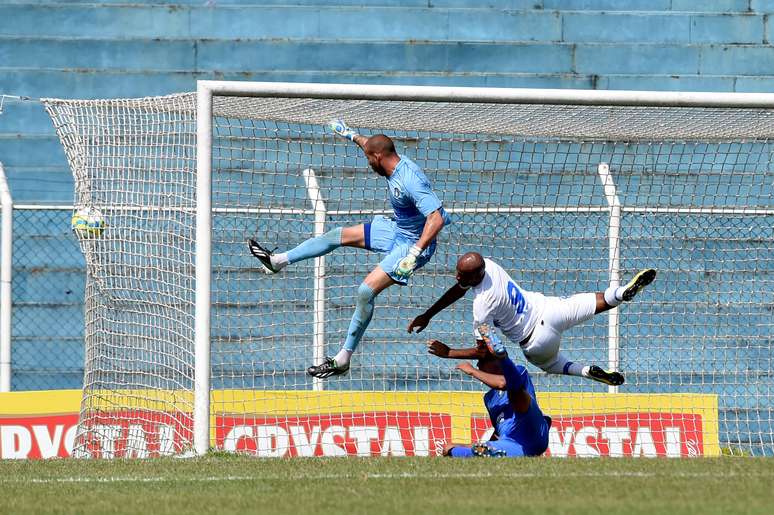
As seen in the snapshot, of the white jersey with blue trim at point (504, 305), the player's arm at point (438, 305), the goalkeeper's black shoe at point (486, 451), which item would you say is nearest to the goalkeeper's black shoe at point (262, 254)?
the player's arm at point (438, 305)

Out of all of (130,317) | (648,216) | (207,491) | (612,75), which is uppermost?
(612,75)

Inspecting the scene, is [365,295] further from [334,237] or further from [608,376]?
[608,376]

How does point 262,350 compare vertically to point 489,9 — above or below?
below

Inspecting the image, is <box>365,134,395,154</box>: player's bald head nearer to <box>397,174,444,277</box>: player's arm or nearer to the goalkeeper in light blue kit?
the goalkeeper in light blue kit

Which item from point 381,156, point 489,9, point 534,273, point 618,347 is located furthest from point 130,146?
point 489,9

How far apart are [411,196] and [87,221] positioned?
2.75 meters

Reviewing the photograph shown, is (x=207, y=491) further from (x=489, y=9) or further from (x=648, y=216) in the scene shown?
(x=489, y=9)

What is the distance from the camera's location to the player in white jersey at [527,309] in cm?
888

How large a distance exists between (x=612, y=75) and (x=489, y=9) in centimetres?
156

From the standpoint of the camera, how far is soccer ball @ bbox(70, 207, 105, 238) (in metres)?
10.0

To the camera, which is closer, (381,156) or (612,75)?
(381,156)

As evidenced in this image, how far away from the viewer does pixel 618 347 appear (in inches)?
427

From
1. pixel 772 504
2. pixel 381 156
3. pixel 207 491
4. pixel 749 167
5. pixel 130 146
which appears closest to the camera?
pixel 772 504

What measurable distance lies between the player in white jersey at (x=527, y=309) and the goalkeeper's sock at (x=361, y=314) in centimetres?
34
